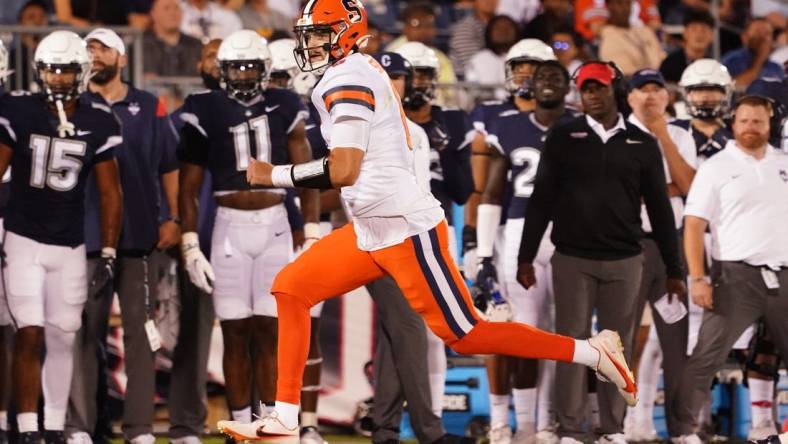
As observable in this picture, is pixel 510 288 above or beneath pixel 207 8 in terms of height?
beneath

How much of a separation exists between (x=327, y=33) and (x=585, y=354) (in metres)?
1.70

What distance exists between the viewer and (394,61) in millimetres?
8039

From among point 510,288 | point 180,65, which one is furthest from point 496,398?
point 180,65

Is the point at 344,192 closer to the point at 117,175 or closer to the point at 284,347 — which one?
the point at 284,347

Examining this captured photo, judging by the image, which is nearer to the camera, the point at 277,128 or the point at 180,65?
the point at 277,128

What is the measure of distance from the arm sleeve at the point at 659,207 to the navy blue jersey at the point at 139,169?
244 cm

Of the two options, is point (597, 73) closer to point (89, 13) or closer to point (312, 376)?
point (312, 376)

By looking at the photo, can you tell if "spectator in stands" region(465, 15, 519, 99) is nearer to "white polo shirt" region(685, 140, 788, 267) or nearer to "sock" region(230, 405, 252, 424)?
"white polo shirt" region(685, 140, 788, 267)

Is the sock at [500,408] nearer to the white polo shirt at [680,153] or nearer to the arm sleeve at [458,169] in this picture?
the arm sleeve at [458,169]

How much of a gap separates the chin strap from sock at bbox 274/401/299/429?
79.8 inches

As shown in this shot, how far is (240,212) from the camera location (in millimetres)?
7773

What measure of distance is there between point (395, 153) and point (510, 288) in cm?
210

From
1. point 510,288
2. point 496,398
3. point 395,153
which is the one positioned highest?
point 395,153

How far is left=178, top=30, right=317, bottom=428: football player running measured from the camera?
305 inches
